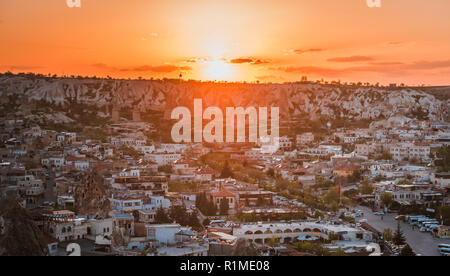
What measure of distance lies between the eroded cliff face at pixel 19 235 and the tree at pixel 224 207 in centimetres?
336

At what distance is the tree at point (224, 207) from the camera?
9.87 m

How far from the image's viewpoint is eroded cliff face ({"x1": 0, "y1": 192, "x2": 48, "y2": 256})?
6.58 metres

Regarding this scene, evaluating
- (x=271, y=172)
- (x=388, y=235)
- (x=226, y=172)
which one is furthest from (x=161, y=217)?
(x=271, y=172)

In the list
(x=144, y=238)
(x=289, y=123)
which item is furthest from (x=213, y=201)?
(x=289, y=123)

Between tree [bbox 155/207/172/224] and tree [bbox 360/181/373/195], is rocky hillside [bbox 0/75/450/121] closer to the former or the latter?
tree [bbox 360/181/373/195]

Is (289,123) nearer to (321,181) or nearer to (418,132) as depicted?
(418,132)

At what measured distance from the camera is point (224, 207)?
10023 mm

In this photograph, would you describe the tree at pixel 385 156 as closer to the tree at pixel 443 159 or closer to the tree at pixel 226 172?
the tree at pixel 443 159

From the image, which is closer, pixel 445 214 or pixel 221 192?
pixel 445 214

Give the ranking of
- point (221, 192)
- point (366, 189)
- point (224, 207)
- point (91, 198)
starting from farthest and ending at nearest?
point (366, 189)
point (221, 192)
point (224, 207)
point (91, 198)

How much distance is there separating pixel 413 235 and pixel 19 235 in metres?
5.30

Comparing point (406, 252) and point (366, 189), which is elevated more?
point (366, 189)

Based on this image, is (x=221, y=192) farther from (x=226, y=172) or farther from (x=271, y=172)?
(x=271, y=172)

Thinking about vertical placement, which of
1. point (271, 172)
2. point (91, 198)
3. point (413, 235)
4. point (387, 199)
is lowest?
point (413, 235)
